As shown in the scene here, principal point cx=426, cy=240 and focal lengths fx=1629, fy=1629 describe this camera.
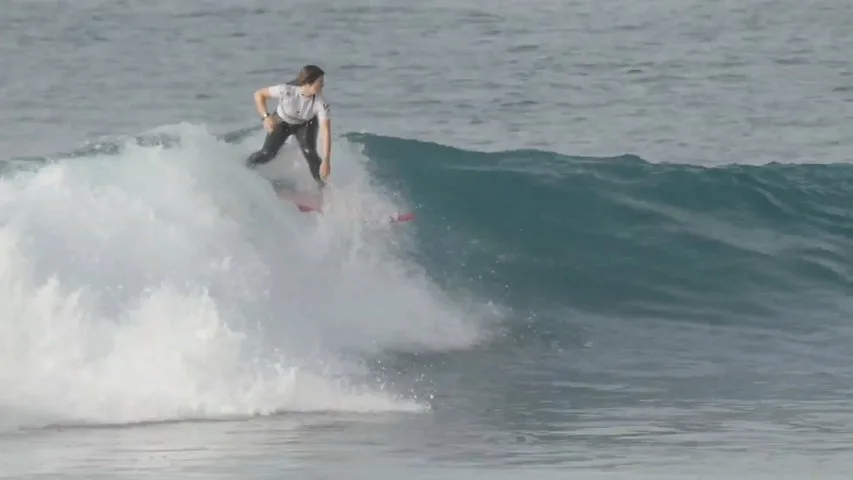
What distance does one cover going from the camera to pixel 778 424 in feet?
39.0

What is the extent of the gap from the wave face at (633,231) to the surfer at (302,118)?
7.56 ft

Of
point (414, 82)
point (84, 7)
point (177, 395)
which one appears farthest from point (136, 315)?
point (84, 7)

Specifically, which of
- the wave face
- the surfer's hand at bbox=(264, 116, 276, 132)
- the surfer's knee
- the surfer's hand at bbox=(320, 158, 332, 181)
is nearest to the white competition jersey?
the surfer's hand at bbox=(264, 116, 276, 132)

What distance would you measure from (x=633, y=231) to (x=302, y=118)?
6091mm

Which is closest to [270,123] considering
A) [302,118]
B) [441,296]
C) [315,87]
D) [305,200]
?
[302,118]

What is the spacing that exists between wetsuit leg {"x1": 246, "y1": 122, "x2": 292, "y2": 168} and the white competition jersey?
0.51ft

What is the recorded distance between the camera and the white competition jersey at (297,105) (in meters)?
14.7

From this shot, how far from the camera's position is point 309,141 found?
15.0 m

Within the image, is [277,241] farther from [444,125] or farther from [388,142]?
[444,125]

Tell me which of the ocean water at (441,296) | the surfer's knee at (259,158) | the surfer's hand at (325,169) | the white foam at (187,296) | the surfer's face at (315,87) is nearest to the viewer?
the ocean water at (441,296)

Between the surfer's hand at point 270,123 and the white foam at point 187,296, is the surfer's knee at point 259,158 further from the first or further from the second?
the surfer's hand at point 270,123

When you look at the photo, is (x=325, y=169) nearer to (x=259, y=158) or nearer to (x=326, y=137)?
(x=326, y=137)

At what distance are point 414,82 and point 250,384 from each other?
20.7 m

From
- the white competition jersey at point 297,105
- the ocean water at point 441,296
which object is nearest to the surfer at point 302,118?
the white competition jersey at point 297,105
